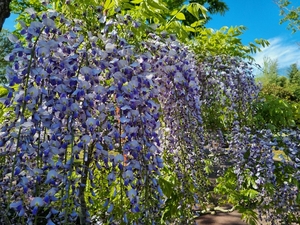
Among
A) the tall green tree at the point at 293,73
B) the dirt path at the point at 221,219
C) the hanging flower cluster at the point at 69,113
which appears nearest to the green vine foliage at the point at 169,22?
the hanging flower cluster at the point at 69,113

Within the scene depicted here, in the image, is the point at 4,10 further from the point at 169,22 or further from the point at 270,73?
the point at 270,73

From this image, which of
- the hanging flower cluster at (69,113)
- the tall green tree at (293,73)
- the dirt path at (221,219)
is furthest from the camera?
the tall green tree at (293,73)

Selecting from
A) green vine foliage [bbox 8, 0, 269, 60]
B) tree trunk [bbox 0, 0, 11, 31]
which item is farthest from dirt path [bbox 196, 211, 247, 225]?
tree trunk [bbox 0, 0, 11, 31]

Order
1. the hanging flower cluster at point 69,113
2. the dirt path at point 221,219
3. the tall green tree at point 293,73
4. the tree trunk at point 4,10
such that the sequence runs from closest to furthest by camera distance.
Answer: the hanging flower cluster at point 69,113, the tree trunk at point 4,10, the dirt path at point 221,219, the tall green tree at point 293,73

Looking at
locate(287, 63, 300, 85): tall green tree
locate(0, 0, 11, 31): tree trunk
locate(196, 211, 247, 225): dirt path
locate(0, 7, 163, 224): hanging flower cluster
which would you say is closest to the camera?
locate(0, 7, 163, 224): hanging flower cluster

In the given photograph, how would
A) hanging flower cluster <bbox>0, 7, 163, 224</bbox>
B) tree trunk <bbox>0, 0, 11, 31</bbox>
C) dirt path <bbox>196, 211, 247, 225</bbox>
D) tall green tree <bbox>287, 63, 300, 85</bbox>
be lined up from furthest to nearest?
tall green tree <bbox>287, 63, 300, 85</bbox> < dirt path <bbox>196, 211, 247, 225</bbox> < tree trunk <bbox>0, 0, 11, 31</bbox> < hanging flower cluster <bbox>0, 7, 163, 224</bbox>

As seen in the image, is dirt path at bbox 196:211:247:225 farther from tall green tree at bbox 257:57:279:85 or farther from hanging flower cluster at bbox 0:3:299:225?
tall green tree at bbox 257:57:279:85

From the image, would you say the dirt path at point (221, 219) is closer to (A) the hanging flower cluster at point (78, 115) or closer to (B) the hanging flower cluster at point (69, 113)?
(A) the hanging flower cluster at point (78, 115)

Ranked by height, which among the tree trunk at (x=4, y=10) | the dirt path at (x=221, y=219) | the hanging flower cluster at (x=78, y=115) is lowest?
the dirt path at (x=221, y=219)

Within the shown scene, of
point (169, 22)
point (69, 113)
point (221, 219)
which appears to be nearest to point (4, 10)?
point (69, 113)

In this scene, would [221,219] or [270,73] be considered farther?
[270,73]

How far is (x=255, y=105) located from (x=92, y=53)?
4.16 meters

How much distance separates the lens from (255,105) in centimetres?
548

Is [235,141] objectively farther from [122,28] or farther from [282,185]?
[122,28]
